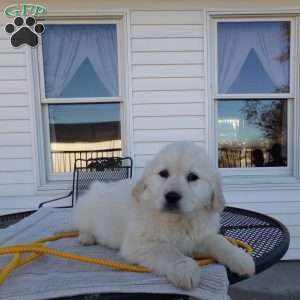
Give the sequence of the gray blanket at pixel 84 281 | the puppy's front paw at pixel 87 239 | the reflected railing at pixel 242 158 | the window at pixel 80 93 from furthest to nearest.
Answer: the reflected railing at pixel 242 158 < the window at pixel 80 93 < the puppy's front paw at pixel 87 239 < the gray blanket at pixel 84 281

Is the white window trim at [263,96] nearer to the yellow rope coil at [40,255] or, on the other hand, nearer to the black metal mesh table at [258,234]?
the black metal mesh table at [258,234]

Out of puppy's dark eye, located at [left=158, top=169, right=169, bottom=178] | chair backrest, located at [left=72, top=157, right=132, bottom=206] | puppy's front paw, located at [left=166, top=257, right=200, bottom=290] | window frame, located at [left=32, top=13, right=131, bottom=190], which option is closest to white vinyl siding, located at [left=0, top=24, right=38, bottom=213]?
window frame, located at [left=32, top=13, right=131, bottom=190]

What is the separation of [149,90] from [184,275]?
3.08 m

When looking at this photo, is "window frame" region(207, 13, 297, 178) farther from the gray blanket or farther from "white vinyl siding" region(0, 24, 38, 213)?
the gray blanket

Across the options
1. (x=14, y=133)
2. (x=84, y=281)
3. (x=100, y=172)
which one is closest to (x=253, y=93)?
(x=100, y=172)

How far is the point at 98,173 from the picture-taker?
12.6 feet

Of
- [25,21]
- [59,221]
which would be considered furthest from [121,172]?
[25,21]

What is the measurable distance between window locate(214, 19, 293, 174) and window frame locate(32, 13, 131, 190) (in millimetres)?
1190

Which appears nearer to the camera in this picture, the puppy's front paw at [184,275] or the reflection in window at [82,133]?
the puppy's front paw at [184,275]

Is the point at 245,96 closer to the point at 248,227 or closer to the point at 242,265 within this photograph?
the point at 248,227

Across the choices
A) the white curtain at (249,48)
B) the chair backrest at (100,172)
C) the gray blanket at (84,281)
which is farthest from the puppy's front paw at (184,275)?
the white curtain at (249,48)

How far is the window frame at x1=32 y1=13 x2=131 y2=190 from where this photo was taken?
3.93 meters

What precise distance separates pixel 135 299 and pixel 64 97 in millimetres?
3382

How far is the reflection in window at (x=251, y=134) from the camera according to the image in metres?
4.20
